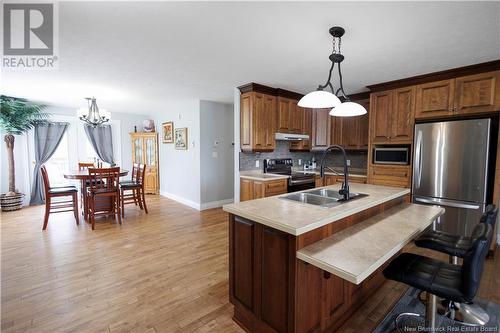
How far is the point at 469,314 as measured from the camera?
1862 millimetres

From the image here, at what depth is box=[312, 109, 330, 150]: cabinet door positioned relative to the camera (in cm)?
468

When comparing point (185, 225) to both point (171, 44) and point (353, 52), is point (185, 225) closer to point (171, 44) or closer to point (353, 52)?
point (171, 44)

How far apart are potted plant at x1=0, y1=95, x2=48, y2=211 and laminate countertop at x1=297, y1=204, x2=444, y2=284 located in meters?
5.99

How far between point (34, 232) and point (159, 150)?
3.33 meters

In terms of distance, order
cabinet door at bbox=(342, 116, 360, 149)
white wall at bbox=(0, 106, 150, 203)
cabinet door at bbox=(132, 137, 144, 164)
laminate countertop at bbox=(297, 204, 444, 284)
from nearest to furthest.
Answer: laminate countertop at bbox=(297, 204, 444, 284), cabinet door at bbox=(342, 116, 360, 149), white wall at bbox=(0, 106, 150, 203), cabinet door at bbox=(132, 137, 144, 164)

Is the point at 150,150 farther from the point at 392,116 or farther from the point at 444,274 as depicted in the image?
the point at 444,274

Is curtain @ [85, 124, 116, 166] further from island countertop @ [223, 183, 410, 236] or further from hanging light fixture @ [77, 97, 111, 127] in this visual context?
island countertop @ [223, 183, 410, 236]

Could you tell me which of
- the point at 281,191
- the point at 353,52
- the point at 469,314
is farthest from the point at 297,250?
the point at 281,191

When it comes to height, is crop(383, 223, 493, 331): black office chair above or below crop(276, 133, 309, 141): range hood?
below

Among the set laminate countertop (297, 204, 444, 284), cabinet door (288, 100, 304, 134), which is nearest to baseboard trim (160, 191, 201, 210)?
cabinet door (288, 100, 304, 134)

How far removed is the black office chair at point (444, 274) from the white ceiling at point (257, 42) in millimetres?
1628

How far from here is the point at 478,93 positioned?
2826 mm

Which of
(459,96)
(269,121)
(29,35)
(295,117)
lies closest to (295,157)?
(295,117)

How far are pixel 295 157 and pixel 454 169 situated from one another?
2.65m
